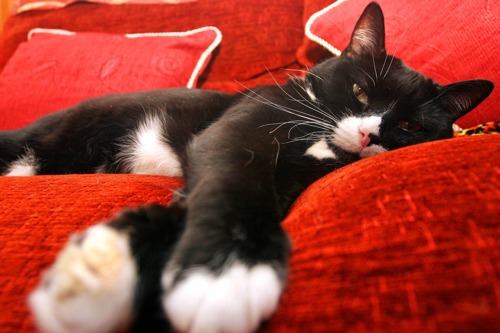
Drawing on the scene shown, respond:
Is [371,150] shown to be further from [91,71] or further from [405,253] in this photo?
[91,71]

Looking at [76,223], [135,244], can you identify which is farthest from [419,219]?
[76,223]

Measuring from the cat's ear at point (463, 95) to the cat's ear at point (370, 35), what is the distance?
0.73 feet

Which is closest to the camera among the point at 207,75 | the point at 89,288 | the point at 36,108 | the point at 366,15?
the point at 89,288

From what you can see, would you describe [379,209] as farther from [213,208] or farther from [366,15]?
[366,15]

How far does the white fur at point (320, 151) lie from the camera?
921 millimetres

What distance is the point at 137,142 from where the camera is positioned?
120 cm

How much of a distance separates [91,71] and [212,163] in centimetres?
128

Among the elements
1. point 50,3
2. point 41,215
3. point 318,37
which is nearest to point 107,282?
point 41,215

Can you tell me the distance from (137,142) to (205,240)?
835 mm

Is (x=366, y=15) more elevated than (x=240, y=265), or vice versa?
(x=366, y=15)

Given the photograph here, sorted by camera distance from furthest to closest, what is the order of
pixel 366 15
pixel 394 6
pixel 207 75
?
1. pixel 207 75
2. pixel 394 6
3. pixel 366 15

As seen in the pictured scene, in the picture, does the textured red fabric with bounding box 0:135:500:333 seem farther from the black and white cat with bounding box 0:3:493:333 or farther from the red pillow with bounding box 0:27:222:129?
the red pillow with bounding box 0:27:222:129

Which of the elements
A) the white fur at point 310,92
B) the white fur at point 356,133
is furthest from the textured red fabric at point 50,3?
the white fur at point 356,133

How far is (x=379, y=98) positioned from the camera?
0.98 meters
